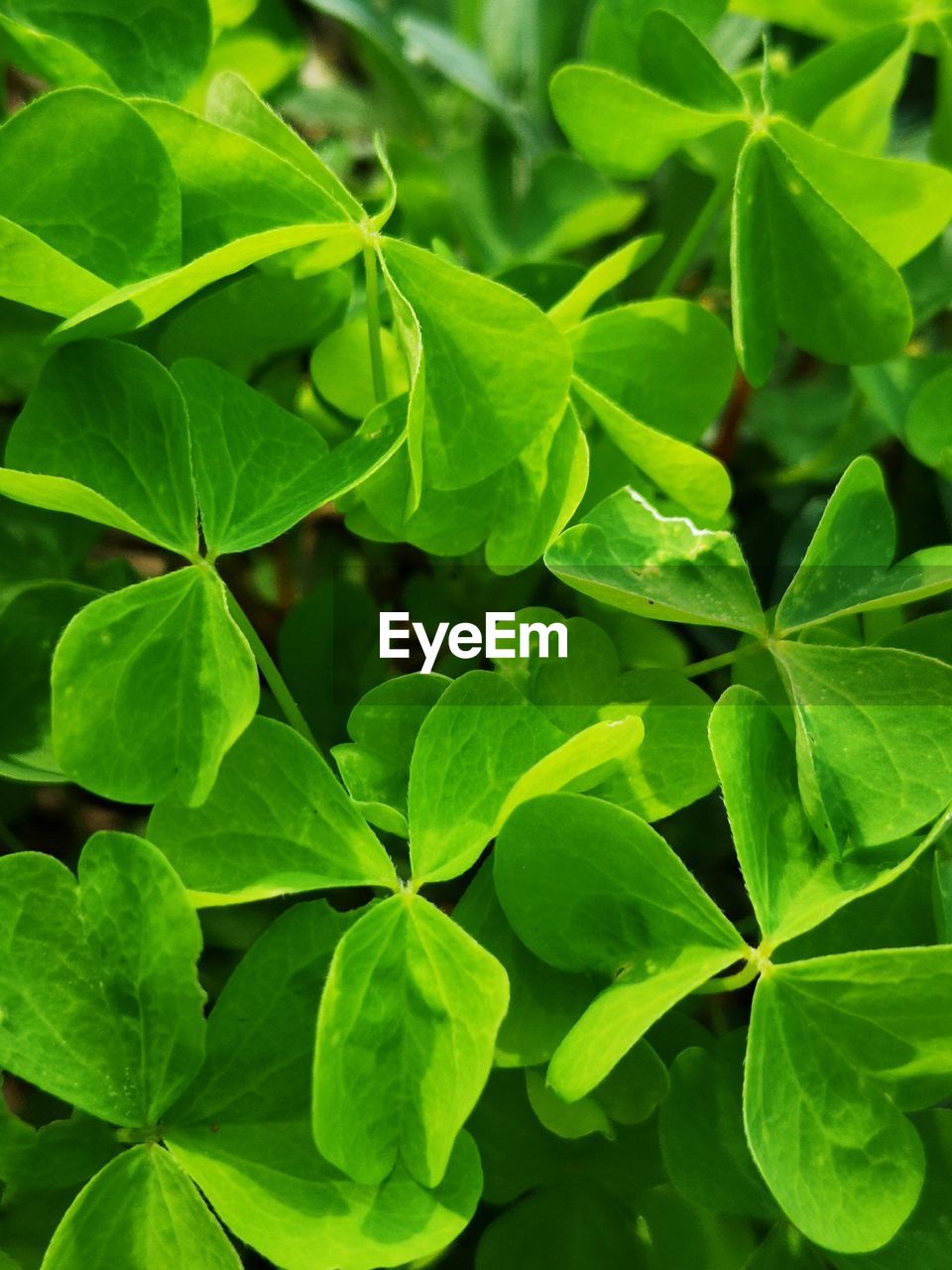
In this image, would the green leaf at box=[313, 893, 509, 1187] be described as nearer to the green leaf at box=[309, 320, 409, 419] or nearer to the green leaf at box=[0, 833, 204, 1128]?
the green leaf at box=[0, 833, 204, 1128]

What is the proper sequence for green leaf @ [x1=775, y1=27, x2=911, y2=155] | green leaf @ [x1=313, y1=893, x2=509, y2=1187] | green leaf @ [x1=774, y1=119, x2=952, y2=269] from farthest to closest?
1. green leaf @ [x1=775, y1=27, x2=911, y2=155]
2. green leaf @ [x1=774, y1=119, x2=952, y2=269]
3. green leaf @ [x1=313, y1=893, x2=509, y2=1187]

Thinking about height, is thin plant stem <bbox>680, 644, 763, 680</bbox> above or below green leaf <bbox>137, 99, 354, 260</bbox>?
below

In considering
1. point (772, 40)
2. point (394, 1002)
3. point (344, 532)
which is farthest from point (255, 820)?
point (772, 40)

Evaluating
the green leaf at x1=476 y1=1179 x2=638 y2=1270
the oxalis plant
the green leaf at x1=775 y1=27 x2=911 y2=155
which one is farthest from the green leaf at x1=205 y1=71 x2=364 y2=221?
the green leaf at x1=476 y1=1179 x2=638 y2=1270

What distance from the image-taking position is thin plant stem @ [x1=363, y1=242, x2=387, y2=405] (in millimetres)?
735

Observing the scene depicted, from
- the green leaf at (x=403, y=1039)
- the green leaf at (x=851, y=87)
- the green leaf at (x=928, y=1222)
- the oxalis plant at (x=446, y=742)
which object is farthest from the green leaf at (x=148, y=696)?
the green leaf at (x=851, y=87)

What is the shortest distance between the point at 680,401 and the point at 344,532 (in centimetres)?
38

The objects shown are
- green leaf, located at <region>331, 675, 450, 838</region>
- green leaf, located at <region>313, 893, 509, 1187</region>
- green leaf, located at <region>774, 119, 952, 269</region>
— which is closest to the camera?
green leaf, located at <region>313, 893, 509, 1187</region>

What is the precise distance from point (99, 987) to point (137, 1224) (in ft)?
0.38

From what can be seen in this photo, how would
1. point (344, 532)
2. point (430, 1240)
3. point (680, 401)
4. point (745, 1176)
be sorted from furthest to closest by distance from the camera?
point (344, 532)
point (680, 401)
point (745, 1176)
point (430, 1240)

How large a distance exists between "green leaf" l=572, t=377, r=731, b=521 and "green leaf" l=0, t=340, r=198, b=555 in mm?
233

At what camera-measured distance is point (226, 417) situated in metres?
0.71

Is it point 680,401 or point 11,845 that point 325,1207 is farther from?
point 680,401

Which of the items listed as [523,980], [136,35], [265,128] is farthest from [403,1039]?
[136,35]
